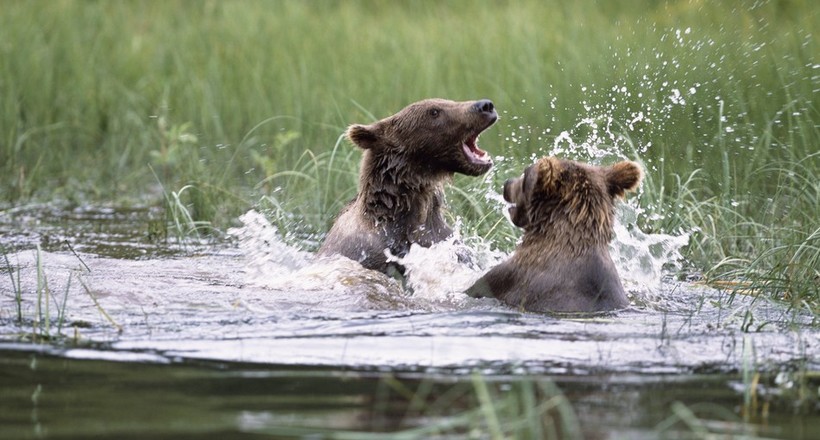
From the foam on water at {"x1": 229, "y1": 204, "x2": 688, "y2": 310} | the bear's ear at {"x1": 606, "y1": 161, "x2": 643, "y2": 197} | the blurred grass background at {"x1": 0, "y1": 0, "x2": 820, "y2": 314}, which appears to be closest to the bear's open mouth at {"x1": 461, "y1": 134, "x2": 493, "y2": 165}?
the blurred grass background at {"x1": 0, "y1": 0, "x2": 820, "y2": 314}

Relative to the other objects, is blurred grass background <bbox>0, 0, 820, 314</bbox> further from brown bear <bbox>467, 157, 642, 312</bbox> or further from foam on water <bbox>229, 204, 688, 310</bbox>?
brown bear <bbox>467, 157, 642, 312</bbox>

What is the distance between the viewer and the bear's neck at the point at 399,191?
8.89m

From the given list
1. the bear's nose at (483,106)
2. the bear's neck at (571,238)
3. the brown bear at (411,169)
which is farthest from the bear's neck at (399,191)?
the bear's neck at (571,238)

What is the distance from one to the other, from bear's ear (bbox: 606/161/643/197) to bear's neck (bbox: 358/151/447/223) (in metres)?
1.68

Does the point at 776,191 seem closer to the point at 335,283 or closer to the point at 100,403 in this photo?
the point at 335,283

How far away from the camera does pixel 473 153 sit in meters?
9.07

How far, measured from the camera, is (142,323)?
21.6 feet

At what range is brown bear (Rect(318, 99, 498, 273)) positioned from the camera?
877cm

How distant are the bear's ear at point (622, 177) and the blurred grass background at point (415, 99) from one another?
32.4 inches

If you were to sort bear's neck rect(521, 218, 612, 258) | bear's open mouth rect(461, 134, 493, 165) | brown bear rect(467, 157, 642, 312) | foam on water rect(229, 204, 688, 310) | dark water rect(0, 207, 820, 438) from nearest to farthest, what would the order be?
dark water rect(0, 207, 820, 438), brown bear rect(467, 157, 642, 312), bear's neck rect(521, 218, 612, 258), foam on water rect(229, 204, 688, 310), bear's open mouth rect(461, 134, 493, 165)

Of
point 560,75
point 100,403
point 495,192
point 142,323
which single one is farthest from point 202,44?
point 100,403

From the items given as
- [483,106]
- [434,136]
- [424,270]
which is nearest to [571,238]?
[424,270]

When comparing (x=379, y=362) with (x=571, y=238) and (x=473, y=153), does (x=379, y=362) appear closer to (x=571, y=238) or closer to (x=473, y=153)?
(x=571, y=238)

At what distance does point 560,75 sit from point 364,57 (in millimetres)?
2756
